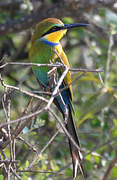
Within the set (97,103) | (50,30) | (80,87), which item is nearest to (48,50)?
(50,30)

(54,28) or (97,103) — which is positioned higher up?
(54,28)

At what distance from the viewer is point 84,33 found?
349cm

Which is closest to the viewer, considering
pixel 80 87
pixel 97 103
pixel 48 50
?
pixel 97 103

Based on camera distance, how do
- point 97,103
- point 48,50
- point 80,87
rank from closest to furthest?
point 97,103
point 48,50
point 80,87

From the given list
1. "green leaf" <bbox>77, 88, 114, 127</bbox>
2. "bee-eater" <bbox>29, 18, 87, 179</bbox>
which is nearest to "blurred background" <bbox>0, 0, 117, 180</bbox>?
"green leaf" <bbox>77, 88, 114, 127</bbox>

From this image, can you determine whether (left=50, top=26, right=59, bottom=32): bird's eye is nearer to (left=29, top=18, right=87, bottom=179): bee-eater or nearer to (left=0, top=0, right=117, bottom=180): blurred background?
(left=29, top=18, right=87, bottom=179): bee-eater

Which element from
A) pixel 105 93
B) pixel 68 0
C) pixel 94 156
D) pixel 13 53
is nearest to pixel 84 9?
pixel 68 0

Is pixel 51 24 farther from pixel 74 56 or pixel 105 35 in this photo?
pixel 74 56

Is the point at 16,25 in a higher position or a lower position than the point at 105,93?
higher

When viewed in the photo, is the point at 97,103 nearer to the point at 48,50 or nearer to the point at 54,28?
the point at 48,50

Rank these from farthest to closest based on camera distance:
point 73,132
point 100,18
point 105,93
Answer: point 100,18 < point 105,93 < point 73,132

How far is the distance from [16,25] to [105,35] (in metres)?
0.72

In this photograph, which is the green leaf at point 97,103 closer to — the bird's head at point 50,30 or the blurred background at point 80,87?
the blurred background at point 80,87

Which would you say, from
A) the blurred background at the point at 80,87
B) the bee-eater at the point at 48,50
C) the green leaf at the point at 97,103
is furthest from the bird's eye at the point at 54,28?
the green leaf at the point at 97,103
